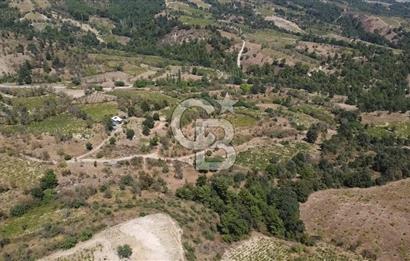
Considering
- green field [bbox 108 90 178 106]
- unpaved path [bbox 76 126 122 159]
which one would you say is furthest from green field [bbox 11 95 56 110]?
unpaved path [bbox 76 126 122 159]

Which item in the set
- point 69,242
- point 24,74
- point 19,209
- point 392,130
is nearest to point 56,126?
point 19,209

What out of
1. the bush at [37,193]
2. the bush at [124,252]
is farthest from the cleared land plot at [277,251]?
the bush at [37,193]

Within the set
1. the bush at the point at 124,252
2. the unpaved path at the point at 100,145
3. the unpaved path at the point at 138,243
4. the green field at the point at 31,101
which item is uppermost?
the bush at the point at 124,252

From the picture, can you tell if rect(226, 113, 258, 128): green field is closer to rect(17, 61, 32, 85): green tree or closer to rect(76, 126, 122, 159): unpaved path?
rect(76, 126, 122, 159): unpaved path

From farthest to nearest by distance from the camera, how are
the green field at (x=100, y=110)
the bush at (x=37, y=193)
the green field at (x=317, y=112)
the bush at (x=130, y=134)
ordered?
the green field at (x=317, y=112), the green field at (x=100, y=110), the bush at (x=130, y=134), the bush at (x=37, y=193)

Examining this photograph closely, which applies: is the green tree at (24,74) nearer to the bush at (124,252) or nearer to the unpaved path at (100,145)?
the unpaved path at (100,145)

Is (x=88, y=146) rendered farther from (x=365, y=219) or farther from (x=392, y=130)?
(x=392, y=130)

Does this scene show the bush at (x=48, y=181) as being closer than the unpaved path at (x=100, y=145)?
Yes

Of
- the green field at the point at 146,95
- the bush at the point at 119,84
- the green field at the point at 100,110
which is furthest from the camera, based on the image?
the bush at the point at 119,84

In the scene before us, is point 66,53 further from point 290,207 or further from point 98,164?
point 290,207
